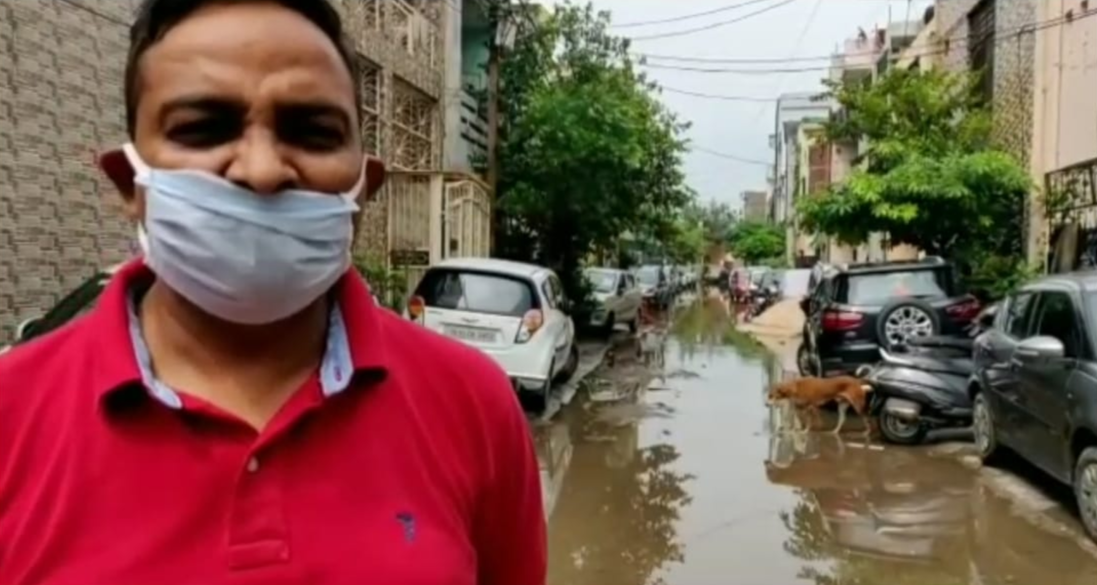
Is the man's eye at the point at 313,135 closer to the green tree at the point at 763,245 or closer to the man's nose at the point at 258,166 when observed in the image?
the man's nose at the point at 258,166

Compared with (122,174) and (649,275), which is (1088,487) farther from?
(649,275)

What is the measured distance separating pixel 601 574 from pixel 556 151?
14030mm

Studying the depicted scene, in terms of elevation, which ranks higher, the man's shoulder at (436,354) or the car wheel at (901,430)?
the man's shoulder at (436,354)

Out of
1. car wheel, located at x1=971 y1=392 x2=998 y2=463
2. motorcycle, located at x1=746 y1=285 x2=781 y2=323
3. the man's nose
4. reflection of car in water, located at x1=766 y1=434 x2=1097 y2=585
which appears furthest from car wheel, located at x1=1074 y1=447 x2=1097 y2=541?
motorcycle, located at x1=746 y1=285 x2=781 y2=323

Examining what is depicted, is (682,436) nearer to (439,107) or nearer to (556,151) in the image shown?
(556,151)

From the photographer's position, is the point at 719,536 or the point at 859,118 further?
the point at 859,118

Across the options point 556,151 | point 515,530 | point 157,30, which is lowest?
point 515,530

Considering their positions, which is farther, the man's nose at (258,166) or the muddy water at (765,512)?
the muddy water at (765,512)

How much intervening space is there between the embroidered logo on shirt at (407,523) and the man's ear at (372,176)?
0.48 meters

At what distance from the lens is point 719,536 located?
24.4ft

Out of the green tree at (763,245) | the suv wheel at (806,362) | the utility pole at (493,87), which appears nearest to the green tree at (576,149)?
the utility pole at (493,87)

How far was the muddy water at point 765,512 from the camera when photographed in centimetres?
667

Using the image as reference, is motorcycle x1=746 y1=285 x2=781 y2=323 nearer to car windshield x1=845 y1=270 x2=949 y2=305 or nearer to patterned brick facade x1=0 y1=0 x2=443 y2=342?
car windshield x1=845 y1=270 x2=949 y2=305

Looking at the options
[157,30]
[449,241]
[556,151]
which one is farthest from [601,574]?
[556,151]
